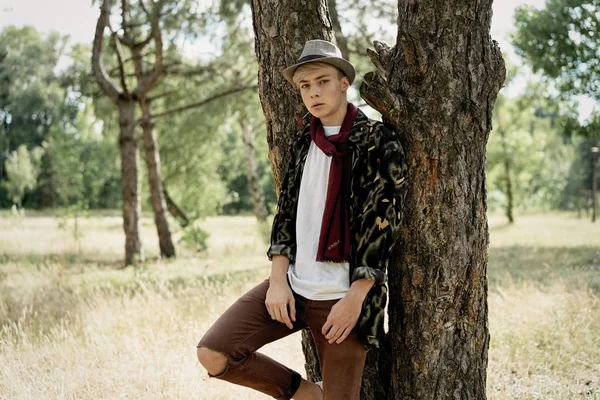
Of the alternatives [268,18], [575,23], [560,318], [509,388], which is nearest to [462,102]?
[268,18]

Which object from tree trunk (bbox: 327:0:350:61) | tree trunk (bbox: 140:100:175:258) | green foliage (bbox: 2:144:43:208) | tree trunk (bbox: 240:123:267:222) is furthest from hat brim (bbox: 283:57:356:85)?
green foliage (bbox: 2:144:43:208)

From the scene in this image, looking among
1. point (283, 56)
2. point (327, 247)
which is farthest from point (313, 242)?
point (283, 56)

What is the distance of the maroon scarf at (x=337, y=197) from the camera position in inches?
99.1

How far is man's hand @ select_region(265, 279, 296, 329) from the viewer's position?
8.38ft

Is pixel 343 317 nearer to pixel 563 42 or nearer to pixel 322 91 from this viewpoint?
pixel 322 91

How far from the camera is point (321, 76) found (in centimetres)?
261

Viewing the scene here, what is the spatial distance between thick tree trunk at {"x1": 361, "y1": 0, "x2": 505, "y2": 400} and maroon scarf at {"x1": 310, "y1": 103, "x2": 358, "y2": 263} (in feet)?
0.82

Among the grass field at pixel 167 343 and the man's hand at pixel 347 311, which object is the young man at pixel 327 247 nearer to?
the man's hand at pixel 347 311

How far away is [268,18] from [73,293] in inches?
212

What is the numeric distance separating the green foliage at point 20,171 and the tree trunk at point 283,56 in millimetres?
42835

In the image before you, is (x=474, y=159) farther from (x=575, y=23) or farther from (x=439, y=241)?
(x=575, y=23)

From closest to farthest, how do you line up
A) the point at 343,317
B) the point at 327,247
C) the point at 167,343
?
the point at 343,317 → the point at 327,247 → the point at 167,343

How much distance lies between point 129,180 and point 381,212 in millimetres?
10858

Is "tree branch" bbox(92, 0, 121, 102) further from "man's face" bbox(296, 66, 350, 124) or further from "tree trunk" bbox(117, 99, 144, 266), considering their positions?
"man's face" bbox(296, 66, 350, 124)
